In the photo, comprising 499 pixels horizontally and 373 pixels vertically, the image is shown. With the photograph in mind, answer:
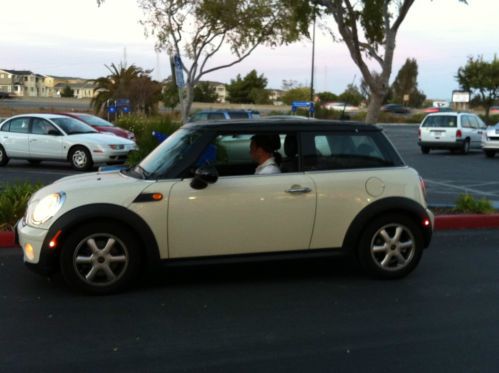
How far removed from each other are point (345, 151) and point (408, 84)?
109 m

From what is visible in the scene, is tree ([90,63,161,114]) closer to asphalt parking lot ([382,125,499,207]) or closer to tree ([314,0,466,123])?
asphalt parking lot ([382,125,499,207])

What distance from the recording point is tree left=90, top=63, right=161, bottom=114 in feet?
160

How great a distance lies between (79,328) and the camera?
15.2 ft

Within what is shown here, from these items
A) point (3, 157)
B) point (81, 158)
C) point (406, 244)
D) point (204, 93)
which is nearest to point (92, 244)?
point (406, 244)

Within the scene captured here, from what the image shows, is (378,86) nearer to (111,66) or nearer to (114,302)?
(114,302)

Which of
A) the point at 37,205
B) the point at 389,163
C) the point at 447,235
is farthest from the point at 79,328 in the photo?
the point at 447,235

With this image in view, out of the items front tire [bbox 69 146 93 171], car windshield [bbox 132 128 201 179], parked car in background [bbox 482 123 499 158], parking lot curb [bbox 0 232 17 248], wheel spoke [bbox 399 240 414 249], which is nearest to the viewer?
car windshield [bbox 132 128 201 179]

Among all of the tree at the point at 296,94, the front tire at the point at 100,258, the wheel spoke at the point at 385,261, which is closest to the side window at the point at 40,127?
the front tire at the point at 100,258

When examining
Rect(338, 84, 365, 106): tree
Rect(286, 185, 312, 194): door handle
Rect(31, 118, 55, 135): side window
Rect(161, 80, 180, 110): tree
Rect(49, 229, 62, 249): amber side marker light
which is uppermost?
Rect(161, 80, 180, 110): tree

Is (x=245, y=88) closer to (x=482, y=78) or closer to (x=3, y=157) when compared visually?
(x=482, y=78)

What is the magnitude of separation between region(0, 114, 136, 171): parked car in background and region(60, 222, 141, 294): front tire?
34.6 feet

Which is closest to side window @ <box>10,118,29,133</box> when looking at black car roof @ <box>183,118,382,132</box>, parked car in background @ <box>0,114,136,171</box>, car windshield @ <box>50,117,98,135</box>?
parked car in background @ <box>0,114,136,171</box>

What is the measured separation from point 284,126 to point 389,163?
3.54 ft

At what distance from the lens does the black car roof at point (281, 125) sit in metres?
5.69
